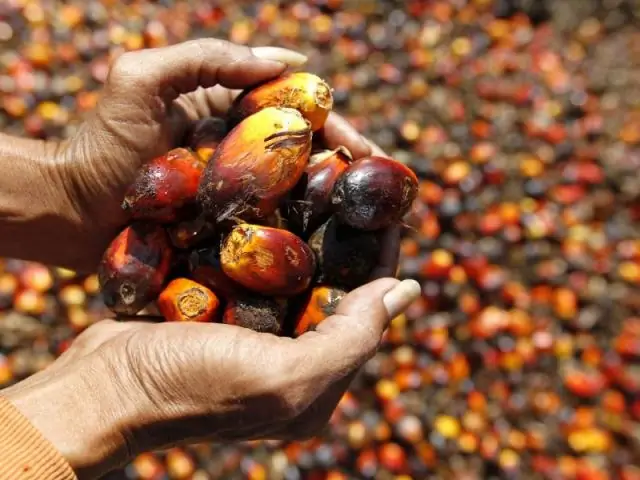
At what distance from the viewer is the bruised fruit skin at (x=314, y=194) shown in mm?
1582

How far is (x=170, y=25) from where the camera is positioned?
2979mm

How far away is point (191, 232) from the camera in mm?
1565

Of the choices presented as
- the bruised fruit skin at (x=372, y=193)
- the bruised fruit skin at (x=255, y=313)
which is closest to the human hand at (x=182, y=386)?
the bruised fruit skin at (x=255, y=313)

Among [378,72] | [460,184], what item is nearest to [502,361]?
[460,184]

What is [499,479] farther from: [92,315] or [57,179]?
[57,179]

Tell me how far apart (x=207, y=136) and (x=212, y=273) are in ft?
1.28

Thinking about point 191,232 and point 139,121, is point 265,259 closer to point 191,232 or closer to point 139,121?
point 191,232

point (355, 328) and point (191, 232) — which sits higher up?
point (191, 232)

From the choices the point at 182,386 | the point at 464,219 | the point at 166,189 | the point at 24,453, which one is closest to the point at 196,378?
the point at 182,386

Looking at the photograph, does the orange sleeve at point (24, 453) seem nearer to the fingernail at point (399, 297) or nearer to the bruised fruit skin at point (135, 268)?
the bruised fruit skin at point (135, 268)

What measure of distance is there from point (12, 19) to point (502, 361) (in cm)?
253

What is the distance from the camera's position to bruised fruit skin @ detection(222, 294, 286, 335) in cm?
148

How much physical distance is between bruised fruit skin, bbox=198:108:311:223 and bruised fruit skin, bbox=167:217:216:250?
7cm

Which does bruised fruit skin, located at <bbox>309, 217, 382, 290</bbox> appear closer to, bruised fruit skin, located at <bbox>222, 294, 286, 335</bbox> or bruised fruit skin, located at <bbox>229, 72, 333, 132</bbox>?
bruised fruit skin, located at <bbox>222, 294, 286, 335</bbox>
